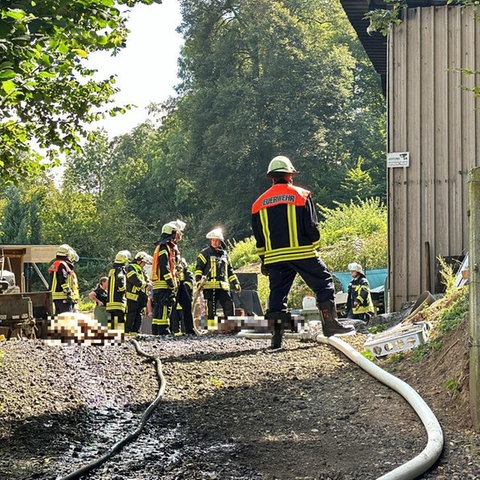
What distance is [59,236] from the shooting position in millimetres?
62562

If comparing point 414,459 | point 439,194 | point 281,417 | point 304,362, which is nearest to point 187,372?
point 304,362

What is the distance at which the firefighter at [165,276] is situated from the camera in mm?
15461

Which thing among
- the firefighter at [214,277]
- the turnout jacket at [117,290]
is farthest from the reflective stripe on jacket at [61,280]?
the firefighter at [214,277]

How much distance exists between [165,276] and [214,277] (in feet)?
2.65

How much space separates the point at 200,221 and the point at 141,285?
4266cm

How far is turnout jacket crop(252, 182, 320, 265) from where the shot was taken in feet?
33.7

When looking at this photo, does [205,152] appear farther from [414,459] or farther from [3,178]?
[414,459]

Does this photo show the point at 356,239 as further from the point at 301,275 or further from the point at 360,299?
the point at 301,275

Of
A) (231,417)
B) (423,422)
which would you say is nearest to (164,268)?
(231,417)

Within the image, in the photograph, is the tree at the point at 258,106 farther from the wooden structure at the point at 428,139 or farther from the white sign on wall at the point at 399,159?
the white sign on wall at the point at 399,159

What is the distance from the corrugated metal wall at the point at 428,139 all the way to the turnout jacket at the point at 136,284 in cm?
471

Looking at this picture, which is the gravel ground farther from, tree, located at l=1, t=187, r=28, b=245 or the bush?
tree, located at l=1, t=187, r=28, b=245

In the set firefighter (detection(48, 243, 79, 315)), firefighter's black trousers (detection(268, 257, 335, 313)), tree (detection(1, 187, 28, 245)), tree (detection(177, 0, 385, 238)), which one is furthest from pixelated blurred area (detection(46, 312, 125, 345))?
tree (detection(1, 187, 28, 245))

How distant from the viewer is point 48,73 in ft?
20.3
